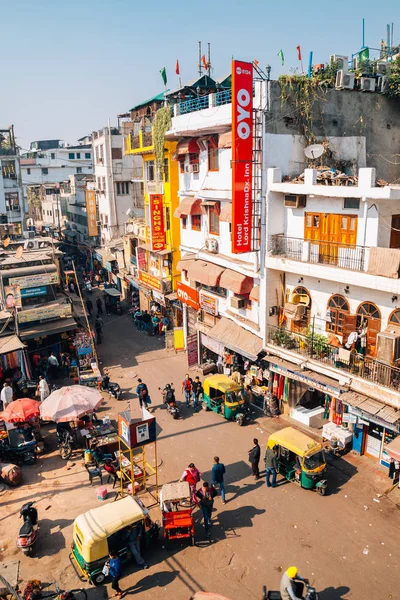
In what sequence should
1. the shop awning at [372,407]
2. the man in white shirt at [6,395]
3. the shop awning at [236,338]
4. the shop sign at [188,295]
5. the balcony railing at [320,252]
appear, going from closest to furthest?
the shop awning at [372,407] → the balcony railing at [320,252] → the shop awning at [236,338] → the man in white shirt at [6,395] → the shop sign at [188,295]

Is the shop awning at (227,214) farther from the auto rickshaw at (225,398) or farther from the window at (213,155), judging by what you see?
the auto rickshaw at (225,398)

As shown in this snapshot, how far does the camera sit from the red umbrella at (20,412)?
1716 centimetres

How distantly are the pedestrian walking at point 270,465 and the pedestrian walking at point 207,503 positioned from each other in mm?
2393

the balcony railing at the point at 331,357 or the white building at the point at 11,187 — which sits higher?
the white building at the point at 11,187

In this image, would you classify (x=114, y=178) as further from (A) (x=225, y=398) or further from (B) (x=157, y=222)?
(A) (x=225, y=398)

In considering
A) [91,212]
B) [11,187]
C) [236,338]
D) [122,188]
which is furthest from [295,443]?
[11,187]

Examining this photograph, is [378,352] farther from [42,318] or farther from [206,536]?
[42,318]

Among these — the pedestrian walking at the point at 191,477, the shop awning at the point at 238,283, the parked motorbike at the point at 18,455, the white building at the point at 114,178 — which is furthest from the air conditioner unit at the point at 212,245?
the white building at the point at 114,178

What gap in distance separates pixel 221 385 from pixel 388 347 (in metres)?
7.35

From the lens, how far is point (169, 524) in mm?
12422

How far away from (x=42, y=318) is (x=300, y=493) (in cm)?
1562

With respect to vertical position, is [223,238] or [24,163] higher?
[24,163]

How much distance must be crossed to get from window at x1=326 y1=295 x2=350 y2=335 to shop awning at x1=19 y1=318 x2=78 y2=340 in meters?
14.0

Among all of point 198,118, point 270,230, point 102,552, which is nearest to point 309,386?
point 270,230
